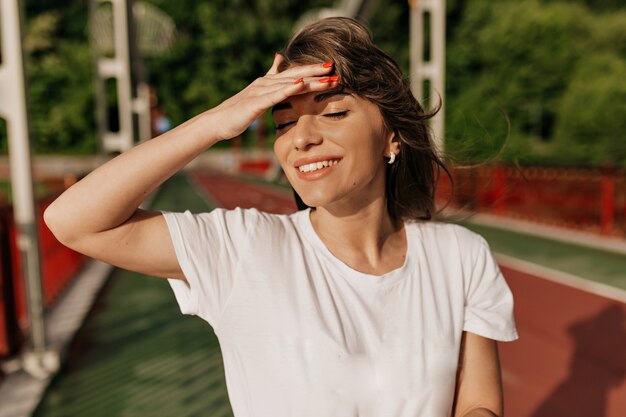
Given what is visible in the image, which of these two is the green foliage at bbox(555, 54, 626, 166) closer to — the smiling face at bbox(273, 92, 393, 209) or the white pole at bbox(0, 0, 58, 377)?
the white pole at bbox(0, 0, 58, 377)

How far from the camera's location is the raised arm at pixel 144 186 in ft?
4.76

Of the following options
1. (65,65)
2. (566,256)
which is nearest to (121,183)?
(566,256)

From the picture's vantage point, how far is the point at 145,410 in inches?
157

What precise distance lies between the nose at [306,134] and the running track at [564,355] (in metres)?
3.00

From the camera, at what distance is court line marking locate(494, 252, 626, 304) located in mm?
7000

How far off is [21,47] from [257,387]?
390 cm

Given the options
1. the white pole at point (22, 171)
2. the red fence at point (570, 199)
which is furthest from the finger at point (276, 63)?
the red fence at point (570, 199)

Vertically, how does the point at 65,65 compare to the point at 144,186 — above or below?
above

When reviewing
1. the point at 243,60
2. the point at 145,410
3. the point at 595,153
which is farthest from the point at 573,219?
the point at 243,60

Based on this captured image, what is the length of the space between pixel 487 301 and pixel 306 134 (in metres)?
0.60

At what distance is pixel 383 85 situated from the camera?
1644mm

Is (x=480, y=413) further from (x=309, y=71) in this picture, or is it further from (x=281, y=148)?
(x=309, y=71)

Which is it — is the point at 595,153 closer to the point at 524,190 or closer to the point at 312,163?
the point at 524,190

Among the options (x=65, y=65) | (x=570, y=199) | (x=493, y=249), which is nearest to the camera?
(x=493, y=249)
